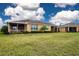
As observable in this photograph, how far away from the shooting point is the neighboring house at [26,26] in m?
3.71

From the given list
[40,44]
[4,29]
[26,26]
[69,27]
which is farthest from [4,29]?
[69,27]

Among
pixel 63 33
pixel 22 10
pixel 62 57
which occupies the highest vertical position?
pixel 22 10

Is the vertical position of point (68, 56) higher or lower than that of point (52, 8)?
lower

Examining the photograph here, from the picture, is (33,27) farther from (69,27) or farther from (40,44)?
(69,27)

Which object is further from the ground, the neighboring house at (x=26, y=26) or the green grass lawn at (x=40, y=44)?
the neighboring house at (x=26, y=26)

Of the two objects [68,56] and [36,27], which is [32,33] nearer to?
[36,27]

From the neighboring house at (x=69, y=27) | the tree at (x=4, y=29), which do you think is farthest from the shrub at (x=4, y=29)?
the neighboring house at (x=69, y=27)

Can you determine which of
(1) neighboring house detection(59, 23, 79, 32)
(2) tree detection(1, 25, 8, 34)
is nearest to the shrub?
(2) tree detection(1, 25, 8, 34)

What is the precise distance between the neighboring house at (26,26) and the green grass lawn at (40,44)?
77 millimetres

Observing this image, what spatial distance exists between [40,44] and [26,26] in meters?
0.34

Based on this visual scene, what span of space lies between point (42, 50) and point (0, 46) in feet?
2.04

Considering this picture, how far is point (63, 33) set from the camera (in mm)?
3744

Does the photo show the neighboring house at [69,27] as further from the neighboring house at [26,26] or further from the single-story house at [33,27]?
the neighboring house at [26,26]

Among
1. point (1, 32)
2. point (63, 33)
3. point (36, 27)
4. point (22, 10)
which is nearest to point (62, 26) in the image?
point (63, 33)
